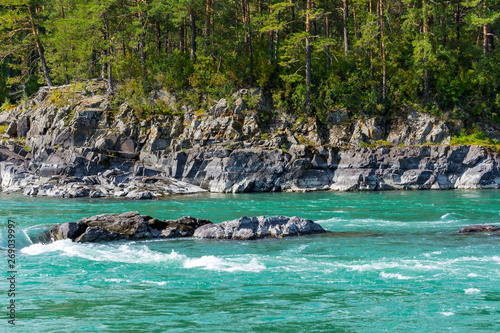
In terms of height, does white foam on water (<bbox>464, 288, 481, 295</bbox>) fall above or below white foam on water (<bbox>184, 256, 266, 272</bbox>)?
below

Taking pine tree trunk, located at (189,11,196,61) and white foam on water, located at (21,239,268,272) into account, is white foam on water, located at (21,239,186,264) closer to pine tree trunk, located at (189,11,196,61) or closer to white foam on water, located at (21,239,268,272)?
white foam on water, located at (21,239,268,272)

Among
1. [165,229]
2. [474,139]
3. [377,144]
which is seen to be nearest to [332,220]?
[165,229]

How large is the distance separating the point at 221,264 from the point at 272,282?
2.05 m

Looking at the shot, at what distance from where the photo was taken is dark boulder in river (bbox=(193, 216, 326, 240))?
598 inches

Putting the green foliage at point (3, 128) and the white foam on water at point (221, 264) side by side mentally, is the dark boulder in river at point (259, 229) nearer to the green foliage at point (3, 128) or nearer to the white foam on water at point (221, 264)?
the white foam on water at point (221, 264)

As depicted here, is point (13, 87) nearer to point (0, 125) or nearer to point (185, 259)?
point (0, 125)

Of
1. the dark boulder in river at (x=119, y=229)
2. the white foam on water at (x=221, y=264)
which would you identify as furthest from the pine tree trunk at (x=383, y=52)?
the white foam on water at (x=221, y=264)

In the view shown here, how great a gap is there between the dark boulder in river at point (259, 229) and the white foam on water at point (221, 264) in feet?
9.36

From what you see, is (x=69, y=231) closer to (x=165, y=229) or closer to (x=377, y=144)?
(x=165, y=229)

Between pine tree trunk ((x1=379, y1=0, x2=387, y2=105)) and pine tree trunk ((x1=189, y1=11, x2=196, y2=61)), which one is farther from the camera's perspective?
pine tree trunk ((x1=189, y1=11, x2=196, y2=61))

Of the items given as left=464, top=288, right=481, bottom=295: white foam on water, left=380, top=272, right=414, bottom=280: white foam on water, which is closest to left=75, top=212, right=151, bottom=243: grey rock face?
left=380, top=272, right=414, bottom=280: white foam on water

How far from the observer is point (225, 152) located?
112ft

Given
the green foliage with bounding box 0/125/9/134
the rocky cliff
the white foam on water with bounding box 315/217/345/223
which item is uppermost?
the green foliage with bounding box 0/125/9/134

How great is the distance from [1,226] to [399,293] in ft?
50.3
